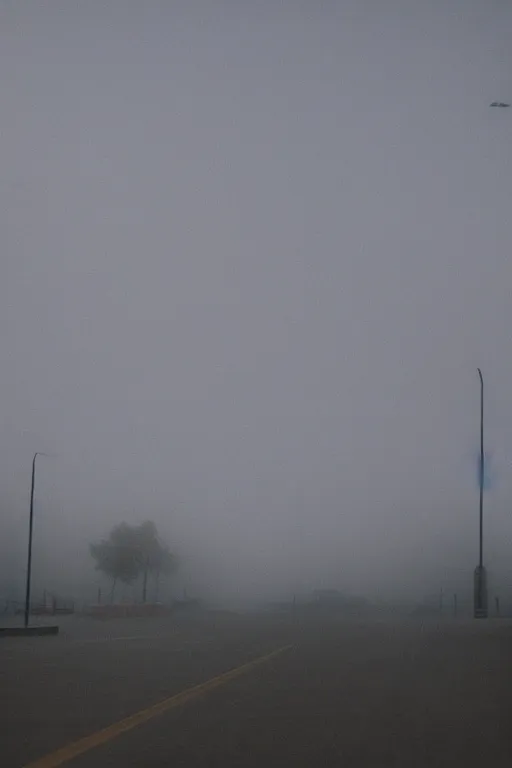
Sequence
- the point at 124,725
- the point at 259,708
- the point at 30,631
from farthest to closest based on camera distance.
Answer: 1. the point at 30,631
2. the point at 259,708
3. the point at 124,725

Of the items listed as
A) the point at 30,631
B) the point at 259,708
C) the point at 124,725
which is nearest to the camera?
the point at 124,725

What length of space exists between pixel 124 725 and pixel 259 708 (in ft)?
6.86

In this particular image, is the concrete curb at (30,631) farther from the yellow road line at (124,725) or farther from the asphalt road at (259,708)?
the yellow road line at (124,725)

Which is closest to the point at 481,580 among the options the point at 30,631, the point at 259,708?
the point at 30,631

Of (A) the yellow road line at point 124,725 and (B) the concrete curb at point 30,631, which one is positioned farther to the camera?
(B) the concrete curb at point 30,631

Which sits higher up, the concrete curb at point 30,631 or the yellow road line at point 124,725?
the yellow road line at point 124,725

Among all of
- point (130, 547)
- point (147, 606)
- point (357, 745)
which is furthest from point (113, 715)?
point (130, 547)

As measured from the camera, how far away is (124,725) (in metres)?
11.0

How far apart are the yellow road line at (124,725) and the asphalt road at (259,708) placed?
0.06 ft

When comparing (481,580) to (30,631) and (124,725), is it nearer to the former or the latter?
(30,631)

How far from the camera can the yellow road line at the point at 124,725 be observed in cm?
891

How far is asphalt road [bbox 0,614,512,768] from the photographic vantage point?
9240 millimetres

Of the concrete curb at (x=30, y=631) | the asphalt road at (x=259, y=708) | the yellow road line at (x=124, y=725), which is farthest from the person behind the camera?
the concrete curb at (x=30, y=631)

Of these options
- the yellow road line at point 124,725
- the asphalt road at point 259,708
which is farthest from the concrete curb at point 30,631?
the yellow road line at point 124,725
